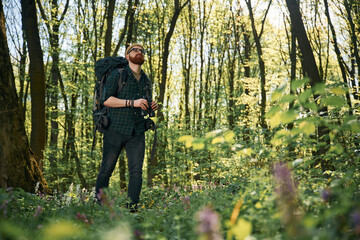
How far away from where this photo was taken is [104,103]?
4324 mm

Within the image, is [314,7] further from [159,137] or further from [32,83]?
[32,83]

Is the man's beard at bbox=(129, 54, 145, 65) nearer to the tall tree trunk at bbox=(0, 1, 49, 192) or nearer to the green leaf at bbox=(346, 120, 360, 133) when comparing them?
the tall tree trunk at bbox=(0, 1, 49, 192)

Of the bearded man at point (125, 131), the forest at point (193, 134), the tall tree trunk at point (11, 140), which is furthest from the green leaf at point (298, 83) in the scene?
the tall tree trunk at point (11, 140)

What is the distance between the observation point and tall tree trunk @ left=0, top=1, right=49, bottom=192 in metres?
4.00

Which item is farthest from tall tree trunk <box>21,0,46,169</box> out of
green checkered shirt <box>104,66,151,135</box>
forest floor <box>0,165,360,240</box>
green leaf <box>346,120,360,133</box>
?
green leaf <box>346,120,360,133</box>

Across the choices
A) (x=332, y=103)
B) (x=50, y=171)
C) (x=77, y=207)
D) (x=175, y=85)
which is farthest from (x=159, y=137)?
(x=175, y=85)

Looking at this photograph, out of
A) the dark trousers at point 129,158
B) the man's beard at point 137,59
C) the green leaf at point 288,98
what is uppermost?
the man's beard at point 137,59

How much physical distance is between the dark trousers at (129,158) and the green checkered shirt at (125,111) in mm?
126

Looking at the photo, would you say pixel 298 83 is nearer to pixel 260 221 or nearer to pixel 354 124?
pixel 354 124

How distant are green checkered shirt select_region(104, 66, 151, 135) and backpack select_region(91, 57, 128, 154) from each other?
0.22 ft

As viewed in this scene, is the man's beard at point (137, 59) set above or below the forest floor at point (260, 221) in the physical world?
above

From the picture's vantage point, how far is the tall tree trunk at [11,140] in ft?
13.1

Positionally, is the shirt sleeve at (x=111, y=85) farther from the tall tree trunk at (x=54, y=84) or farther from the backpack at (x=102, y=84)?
the tall tree trunk at (x=54, y=84)

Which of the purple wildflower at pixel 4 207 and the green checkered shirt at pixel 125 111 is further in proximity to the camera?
the green checkered shirt at pixel 125 111
